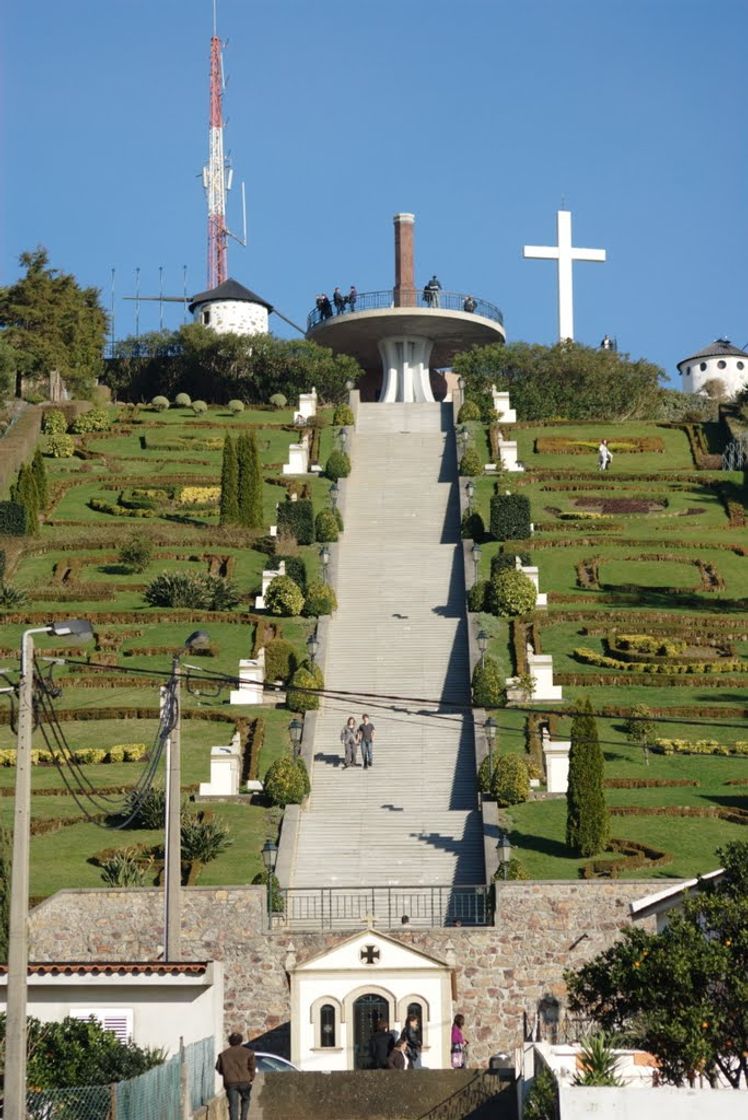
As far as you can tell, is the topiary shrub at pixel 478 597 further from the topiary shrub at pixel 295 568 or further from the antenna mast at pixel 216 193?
the antenna mast at pixel 216 193

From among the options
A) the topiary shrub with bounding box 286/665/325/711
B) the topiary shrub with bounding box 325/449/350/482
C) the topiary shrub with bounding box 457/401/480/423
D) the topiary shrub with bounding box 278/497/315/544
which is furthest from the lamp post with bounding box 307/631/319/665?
the topiary shrub with bounding box 457/401/480/423

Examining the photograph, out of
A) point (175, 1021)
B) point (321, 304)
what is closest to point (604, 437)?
point (321, 304)

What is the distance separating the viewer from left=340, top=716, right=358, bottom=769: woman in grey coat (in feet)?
162

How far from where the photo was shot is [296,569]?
207 feet

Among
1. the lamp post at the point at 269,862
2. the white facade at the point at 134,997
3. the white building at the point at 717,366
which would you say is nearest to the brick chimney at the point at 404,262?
the white building at the point at 717,366

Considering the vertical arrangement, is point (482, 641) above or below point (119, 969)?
above

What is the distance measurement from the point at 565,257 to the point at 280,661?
52.1 meters

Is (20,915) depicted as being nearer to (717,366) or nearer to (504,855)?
(504,855)

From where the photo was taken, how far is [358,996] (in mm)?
36844

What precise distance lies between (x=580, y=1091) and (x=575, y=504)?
172 ft

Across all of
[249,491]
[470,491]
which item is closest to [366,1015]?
[249,491]

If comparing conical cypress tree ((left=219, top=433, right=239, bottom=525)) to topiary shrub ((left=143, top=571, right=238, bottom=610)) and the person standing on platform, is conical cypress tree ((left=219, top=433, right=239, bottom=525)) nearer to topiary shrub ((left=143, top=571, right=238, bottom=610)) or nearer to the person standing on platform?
topiary shrub ((left=143, top=571, right=238, bottom=610))

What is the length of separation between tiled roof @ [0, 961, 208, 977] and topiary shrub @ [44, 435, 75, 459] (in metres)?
56.3

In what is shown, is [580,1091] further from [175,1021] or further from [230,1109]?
[175,1021]
